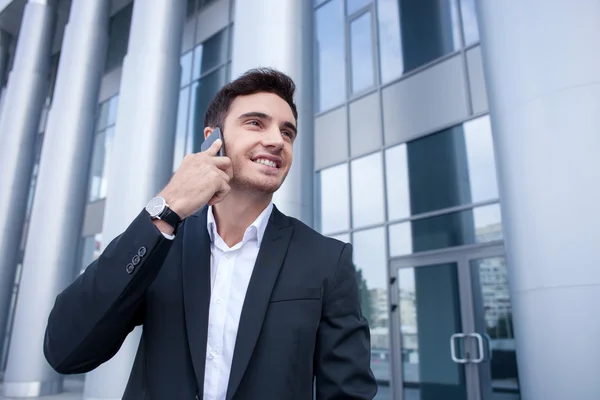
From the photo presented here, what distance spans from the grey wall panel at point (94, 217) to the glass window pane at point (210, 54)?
5.77 m

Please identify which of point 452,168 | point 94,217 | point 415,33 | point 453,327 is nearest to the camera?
point 453,327

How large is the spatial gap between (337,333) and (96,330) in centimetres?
77

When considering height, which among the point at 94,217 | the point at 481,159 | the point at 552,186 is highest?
the point at 94,217

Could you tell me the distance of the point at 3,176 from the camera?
14438 mm

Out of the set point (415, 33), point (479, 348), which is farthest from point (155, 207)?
point (415, 33)

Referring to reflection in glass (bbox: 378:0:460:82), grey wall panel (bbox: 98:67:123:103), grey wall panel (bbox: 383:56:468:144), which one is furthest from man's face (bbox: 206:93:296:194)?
grey wall panel (bbox: 98:67:123:103)

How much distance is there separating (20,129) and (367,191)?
12149 mm

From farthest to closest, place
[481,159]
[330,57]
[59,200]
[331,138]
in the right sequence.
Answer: [59,200]
[330,57]
[331,138]
[481,159]

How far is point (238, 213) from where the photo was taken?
67.8 inches

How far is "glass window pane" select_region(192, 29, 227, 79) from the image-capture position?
524 inches

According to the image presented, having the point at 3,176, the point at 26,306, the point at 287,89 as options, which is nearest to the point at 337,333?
the point at 287,89

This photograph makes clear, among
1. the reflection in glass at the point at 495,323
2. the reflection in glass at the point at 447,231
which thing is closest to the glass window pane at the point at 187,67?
the reflection in glass at the point at 447,231

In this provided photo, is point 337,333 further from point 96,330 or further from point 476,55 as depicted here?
point 476,55

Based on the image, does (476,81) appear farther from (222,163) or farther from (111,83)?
(111,83)
